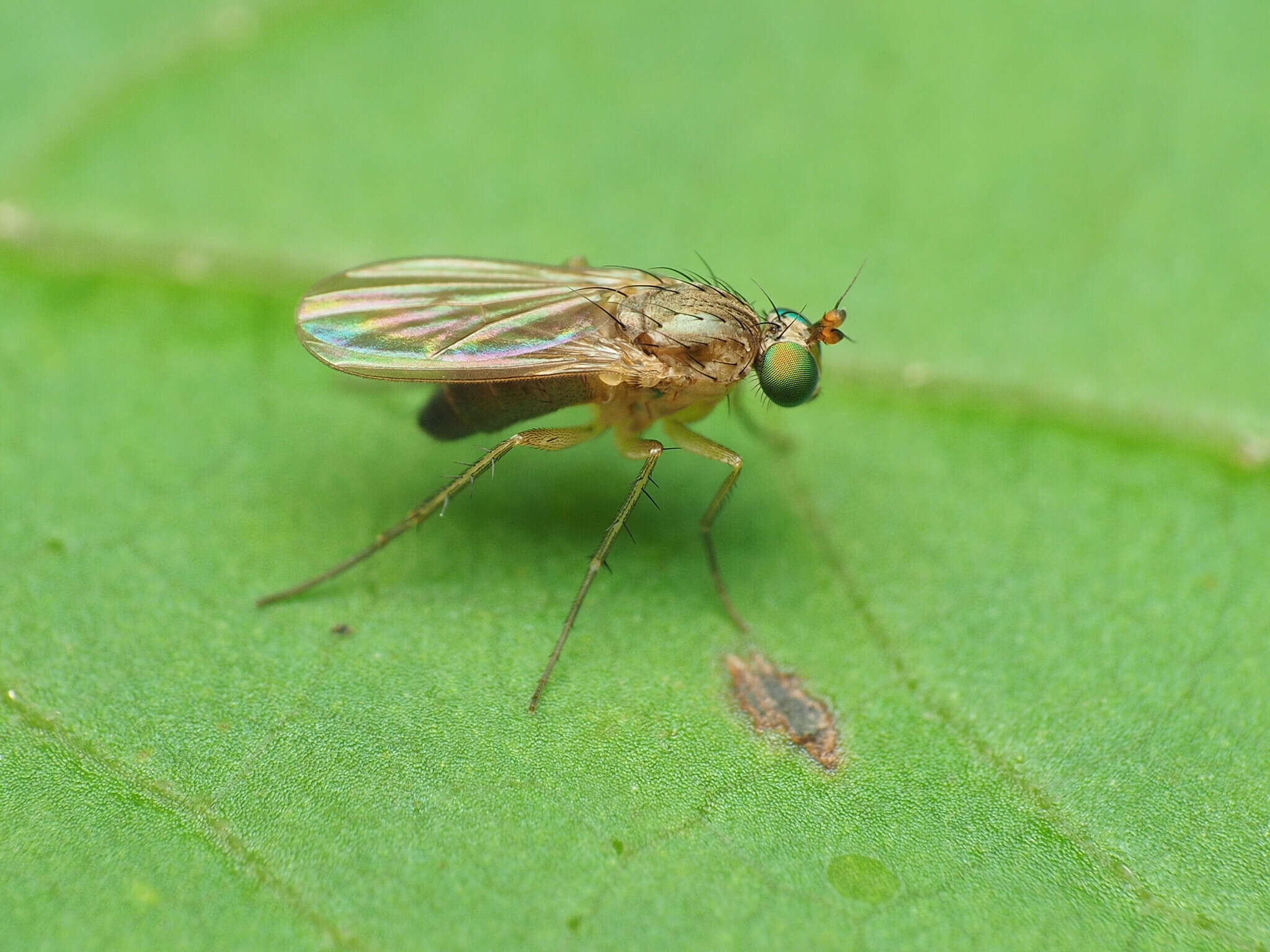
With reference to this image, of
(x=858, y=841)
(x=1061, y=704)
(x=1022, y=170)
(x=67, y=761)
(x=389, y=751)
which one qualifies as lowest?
→ (x=67, y=761)

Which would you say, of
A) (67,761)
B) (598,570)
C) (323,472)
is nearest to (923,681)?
(598,570)

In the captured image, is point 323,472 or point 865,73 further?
point 865,73

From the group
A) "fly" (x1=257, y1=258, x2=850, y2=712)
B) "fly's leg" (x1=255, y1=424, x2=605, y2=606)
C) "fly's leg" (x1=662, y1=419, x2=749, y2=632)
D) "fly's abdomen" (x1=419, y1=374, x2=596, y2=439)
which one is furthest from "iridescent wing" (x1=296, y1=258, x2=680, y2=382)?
"fly's leg" (x1=662, y1=419, x2=749, y2=632)

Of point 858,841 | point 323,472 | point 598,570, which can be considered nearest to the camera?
point 858,841

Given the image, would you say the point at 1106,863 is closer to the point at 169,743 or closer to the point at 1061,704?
the point at 1061,704

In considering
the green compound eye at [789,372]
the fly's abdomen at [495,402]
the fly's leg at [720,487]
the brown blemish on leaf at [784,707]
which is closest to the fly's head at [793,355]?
the green compound eye at [789,372]

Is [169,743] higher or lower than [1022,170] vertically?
lower
